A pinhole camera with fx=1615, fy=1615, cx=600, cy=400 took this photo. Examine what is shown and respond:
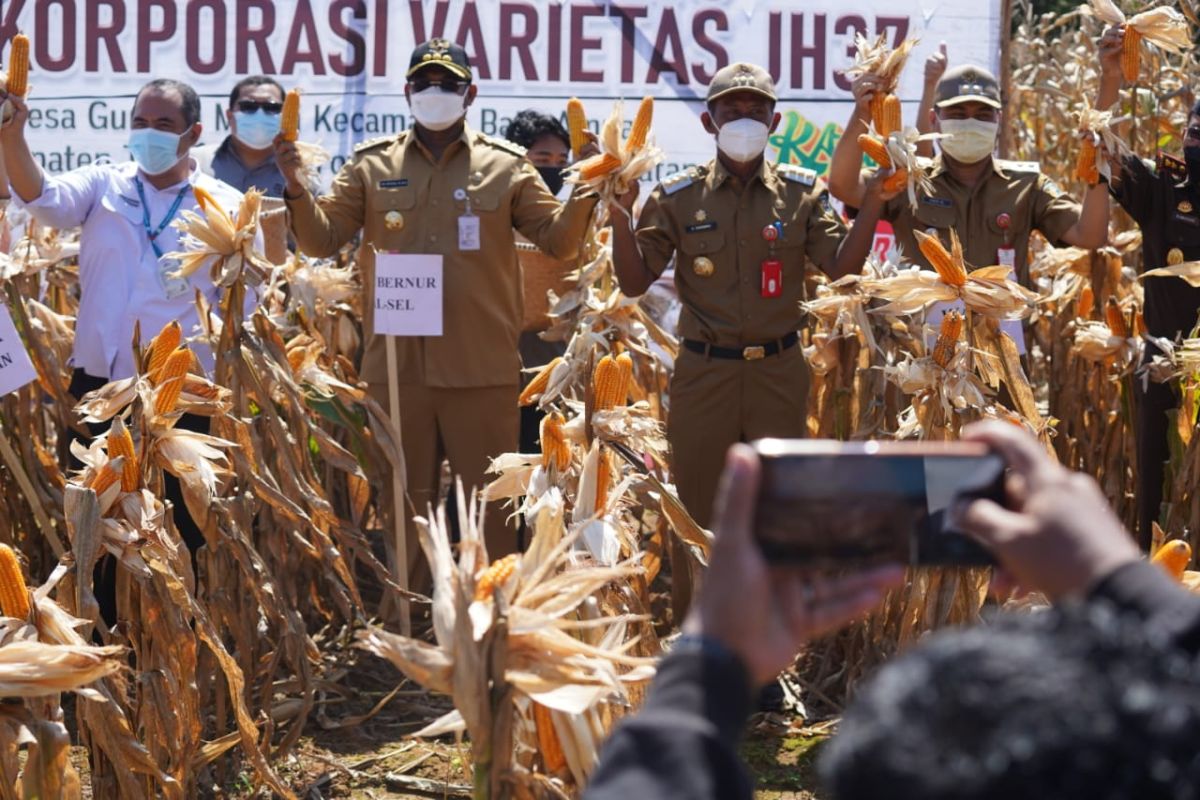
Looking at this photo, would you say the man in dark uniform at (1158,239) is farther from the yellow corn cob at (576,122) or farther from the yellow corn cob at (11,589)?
the yellow corn cob at (11,589)

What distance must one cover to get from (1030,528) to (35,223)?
5.32m

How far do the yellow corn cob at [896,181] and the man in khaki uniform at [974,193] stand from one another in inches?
20.4

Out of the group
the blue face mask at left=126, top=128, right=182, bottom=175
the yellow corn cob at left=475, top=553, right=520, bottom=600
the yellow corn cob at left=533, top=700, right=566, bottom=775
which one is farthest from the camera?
the blue face mask at left=126, top=128, right=182, bottom=175

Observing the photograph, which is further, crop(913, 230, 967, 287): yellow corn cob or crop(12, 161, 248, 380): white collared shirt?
crop(12, 161, 248, 380): white collared shirt

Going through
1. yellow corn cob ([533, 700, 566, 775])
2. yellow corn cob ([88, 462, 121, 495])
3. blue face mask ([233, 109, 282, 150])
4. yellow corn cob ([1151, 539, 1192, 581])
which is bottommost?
yellow corn cob ([533, 700, 566, 775])

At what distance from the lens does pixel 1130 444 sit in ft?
18.7

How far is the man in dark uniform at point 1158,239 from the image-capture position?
4996mm

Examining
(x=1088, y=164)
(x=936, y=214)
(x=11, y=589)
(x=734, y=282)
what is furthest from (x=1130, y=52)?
(x=11, y=589)

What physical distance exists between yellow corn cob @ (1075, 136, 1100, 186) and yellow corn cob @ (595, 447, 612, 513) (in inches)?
86.2

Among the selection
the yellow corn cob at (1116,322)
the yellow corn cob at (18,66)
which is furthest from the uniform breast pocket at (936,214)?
the yellow corn cob at (18,66)

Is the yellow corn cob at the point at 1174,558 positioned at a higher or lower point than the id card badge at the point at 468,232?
lower

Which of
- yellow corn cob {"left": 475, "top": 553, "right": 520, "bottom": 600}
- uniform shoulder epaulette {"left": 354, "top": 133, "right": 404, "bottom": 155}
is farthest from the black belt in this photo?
yellow corn cob {"left": 475, "top": 553, "right": 520, "bottom": 600}

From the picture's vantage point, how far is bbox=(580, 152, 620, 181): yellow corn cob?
15.3 feet

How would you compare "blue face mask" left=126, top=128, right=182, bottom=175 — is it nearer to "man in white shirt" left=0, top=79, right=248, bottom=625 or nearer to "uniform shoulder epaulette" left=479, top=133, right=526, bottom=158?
"man in white shirt" left=0, top=79, right=248, bottom=625
